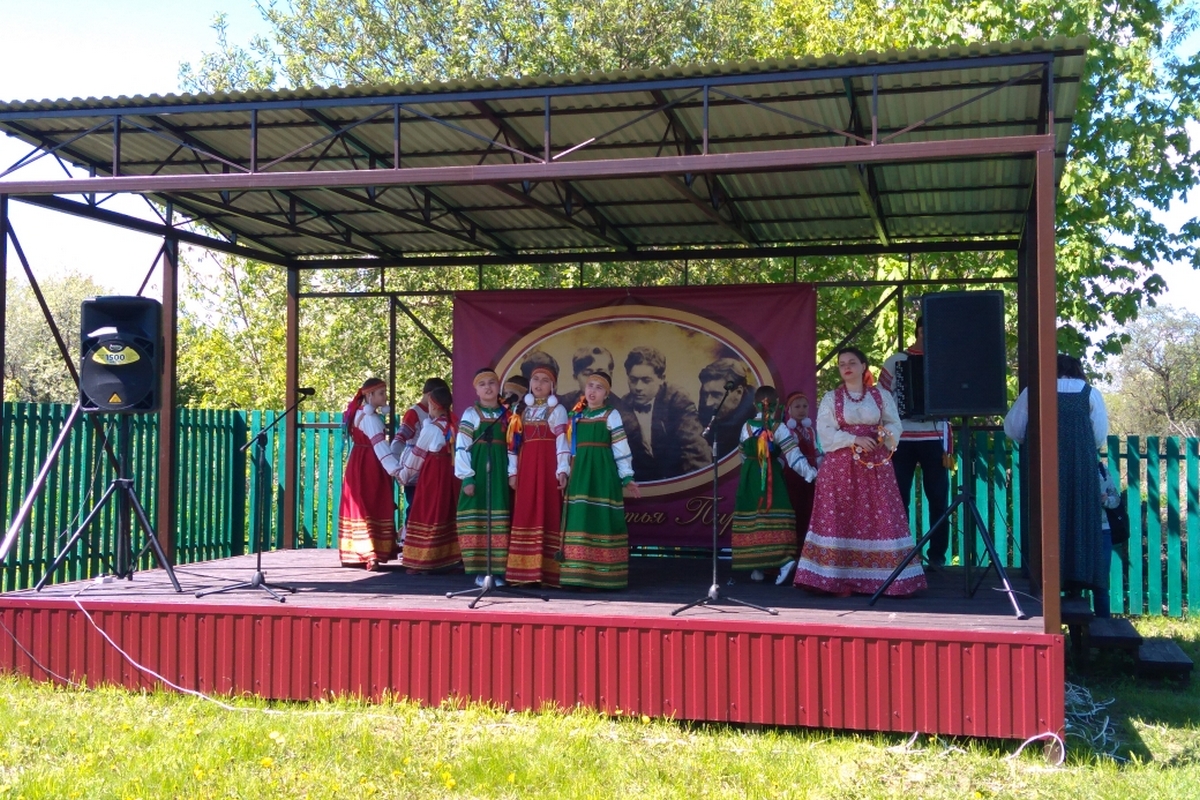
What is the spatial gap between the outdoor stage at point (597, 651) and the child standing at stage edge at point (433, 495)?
3.68ft

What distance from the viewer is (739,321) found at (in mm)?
10000

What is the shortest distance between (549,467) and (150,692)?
2831 mm

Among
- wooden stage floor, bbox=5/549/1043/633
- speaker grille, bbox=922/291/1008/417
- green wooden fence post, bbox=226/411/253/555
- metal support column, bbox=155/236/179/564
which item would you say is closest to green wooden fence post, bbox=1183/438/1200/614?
wooden stage floor, bbox=5/549/1043/633

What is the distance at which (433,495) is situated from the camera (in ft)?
28.9

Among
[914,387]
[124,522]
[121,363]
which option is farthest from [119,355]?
[914,387]

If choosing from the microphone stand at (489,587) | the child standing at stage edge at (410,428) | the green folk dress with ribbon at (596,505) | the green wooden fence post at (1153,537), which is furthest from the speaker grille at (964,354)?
the child standing at stage edge at (410,428)

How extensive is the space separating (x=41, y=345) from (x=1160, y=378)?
31.7m

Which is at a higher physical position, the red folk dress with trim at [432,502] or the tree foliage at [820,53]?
the tree foliage at [820,53]

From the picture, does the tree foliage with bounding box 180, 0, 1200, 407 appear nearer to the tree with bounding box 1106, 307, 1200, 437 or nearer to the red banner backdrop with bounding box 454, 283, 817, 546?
the red banner backdrop with bounding box 454, 283, 817, 546

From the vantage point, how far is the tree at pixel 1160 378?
2769cm

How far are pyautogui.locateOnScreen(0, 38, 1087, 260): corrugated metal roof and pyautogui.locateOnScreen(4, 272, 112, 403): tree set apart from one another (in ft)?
67.4

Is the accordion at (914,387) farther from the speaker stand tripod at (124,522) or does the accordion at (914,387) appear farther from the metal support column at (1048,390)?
the speaker stand tripod at (124,522)

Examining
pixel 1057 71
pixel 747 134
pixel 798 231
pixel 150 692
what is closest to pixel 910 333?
pixel 798 231

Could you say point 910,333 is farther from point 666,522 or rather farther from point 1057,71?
point 1057,71
